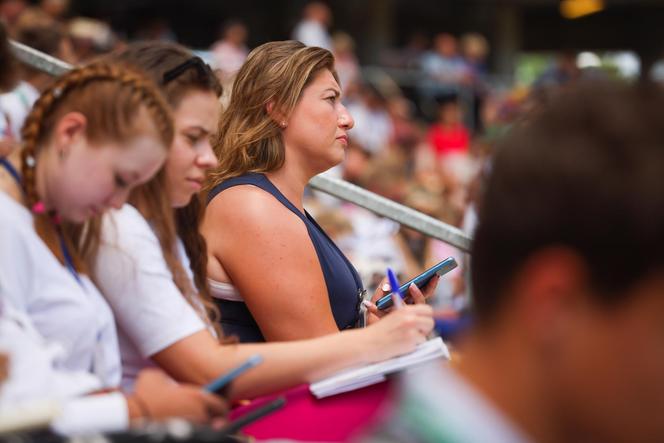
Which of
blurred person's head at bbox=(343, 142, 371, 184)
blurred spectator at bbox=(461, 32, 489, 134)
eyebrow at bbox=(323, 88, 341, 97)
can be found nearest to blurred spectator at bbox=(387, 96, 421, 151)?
blurred spectator at bbox=(461, 32, 489, 134)

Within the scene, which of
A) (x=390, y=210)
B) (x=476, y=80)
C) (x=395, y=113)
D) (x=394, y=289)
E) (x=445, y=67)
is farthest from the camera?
(x=476, y=80)

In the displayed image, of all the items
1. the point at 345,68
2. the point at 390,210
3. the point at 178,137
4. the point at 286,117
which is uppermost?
the point at 178,137

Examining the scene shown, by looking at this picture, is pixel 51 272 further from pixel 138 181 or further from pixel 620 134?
pixel 620 134

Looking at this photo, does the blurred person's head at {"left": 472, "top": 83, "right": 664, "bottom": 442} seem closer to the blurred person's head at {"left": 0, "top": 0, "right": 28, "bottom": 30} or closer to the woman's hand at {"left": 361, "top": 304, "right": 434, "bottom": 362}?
the woman's hand at {"left": 361, "top": 304, "right": 434, "bottom": 362}

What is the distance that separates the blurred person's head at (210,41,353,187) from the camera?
10.1ft

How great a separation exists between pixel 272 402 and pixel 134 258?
1.46 feet

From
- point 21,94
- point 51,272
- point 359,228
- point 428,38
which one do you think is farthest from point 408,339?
point 428,38

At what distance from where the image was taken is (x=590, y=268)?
1.17 meters

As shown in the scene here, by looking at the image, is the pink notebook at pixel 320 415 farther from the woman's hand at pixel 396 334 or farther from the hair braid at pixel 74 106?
the hair braid at pixel 74 106

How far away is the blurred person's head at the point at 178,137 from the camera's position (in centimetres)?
233

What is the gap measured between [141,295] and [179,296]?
3.1 inches

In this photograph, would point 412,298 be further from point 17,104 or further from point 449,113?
point 449,113

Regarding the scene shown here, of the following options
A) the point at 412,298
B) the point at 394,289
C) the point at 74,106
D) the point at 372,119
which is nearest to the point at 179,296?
the point at 74,106

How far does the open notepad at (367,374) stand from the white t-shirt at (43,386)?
0.45 metres
